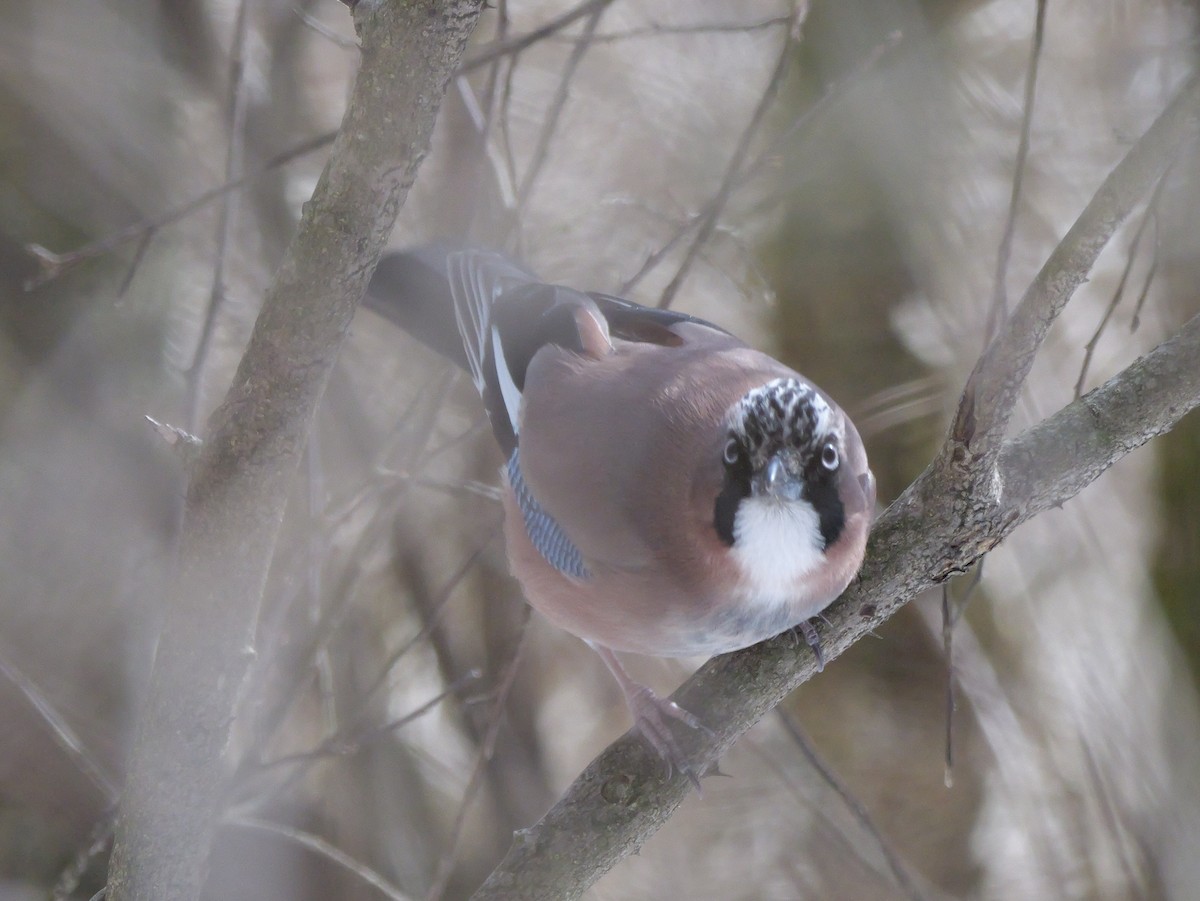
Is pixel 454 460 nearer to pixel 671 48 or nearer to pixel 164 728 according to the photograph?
pixel 671 48

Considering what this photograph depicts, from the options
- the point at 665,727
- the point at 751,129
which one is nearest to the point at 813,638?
the point at 665,727

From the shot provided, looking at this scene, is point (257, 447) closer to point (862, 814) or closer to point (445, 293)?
point (445, 293)

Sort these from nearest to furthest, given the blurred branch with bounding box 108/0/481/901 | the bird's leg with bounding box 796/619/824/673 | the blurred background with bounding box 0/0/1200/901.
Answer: the blurred branch with bounding box 108/0/481/901
the bird's leg with bounding box 796/619/824/673
the blurred background with bounding box 0/0/1200/901

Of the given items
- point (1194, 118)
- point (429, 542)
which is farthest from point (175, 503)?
point (1194, 118)

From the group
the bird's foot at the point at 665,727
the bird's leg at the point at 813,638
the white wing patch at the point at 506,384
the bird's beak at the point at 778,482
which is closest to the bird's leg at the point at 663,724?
the bird's foot at the point at 665,727

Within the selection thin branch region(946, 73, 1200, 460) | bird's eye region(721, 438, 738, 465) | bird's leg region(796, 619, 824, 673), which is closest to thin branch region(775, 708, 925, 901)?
bird's leg region(796, 619, 824, 673)

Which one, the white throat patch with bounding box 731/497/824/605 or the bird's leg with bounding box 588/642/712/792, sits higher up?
the white throat patch with bounding box 731/497/824/605

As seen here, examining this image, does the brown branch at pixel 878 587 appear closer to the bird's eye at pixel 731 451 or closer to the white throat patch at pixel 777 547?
the white throat patch at pixel 777 547

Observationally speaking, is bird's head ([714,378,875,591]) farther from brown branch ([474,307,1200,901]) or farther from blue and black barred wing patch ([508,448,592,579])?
blue and black barred wing patch ([508,448,592,579])
